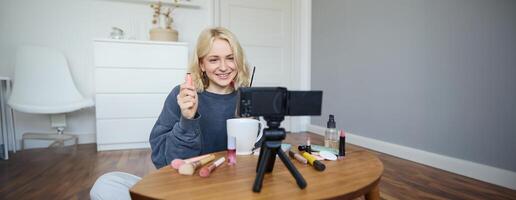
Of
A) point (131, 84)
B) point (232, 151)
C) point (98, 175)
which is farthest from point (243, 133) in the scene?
point (131, 84)

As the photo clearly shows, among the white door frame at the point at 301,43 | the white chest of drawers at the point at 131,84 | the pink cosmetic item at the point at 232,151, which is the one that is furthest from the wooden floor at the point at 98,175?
the white door frame at the point at 301,43

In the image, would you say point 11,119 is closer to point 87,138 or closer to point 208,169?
point 87,138

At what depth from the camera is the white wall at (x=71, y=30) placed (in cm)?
253

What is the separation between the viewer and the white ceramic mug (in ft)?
2.29

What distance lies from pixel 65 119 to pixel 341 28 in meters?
2.75

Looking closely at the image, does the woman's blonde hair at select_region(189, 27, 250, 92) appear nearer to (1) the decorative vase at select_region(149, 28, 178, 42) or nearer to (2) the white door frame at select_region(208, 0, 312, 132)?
(1) the decorative vase at select_region(149, 28, 178, 42)

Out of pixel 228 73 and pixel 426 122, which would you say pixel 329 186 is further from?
pixel 426 122

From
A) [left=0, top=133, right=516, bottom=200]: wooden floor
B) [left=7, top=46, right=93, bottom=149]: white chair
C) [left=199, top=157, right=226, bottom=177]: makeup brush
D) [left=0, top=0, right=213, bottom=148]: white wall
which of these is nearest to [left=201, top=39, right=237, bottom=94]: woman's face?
[left=199, top=157, right=226, bottom=177]: makeup brush

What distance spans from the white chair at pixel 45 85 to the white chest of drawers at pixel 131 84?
0.23 metres

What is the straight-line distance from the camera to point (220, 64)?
0.82 metres

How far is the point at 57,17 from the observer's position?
103 inches

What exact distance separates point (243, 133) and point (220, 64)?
0.75 feet

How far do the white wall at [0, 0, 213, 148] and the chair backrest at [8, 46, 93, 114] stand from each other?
155 millimetres

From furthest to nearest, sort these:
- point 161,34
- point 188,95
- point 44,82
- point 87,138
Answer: point 87,138 → point 161,34 → point 44,82 → point 188,95
